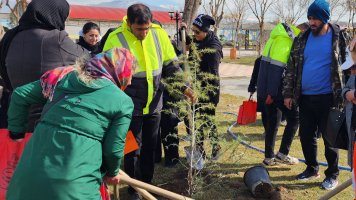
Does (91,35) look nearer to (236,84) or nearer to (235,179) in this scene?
(235,179)

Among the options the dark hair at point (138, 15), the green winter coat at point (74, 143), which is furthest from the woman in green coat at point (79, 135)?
the dark hair at point (138, 15)

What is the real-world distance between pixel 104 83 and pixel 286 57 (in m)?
2.77

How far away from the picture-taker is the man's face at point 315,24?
3684 mm

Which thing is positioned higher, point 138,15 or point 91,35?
point 138,15

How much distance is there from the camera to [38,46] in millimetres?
2705

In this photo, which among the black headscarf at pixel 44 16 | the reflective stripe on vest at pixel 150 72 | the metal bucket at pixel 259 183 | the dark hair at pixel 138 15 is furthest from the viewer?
the metal bucket at pixel 259 183

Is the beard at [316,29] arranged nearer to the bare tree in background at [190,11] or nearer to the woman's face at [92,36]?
the woman's face at [92,36]

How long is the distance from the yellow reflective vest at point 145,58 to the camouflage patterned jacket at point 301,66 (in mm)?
1376

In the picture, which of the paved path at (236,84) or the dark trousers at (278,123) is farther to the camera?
the paved path at (236,84)

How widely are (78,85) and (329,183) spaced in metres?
3.00

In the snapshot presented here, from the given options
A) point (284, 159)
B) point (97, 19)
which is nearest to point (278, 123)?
point (284, 159)

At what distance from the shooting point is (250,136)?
6.13 metres

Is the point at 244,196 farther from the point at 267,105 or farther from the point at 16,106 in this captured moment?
the point at 16,106

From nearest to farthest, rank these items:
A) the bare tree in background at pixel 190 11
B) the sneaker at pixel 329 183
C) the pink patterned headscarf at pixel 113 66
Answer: the pink patterned headscarf at pixel 113 66
the sneaker at pixel 329 183
the bare tree in background at pixel 190 11
